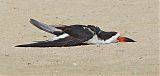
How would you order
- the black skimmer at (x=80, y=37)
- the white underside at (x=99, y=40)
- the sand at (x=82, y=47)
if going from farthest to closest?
the white underside at (x=99, y=40) < the black skimmer at (x=80, y=37) < the sand at (x=82, y=47)

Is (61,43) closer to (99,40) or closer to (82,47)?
(82,47)

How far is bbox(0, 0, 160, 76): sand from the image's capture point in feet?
25.9

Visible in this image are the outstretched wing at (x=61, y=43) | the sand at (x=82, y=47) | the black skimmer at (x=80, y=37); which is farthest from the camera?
the black skimmer at (x=80, y=37)

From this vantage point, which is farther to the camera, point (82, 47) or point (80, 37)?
point (80, 37)

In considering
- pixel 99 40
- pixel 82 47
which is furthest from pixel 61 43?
pixel 99 40

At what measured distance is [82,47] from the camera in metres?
9.59

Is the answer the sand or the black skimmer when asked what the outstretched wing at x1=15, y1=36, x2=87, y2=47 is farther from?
the sand

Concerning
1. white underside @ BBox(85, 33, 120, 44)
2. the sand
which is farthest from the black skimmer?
the sand

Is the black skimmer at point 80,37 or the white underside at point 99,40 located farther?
the white underside at point 99,40

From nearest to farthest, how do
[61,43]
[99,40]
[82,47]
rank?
[82,47]
[61,43]
[99,40]

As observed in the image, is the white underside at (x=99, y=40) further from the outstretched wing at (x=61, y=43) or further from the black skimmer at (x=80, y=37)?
the outstretched wing at (x=61, y=43)

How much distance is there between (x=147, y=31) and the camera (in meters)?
11.2

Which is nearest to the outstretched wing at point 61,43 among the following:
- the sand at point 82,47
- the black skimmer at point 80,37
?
the black skimmer at point 80,37

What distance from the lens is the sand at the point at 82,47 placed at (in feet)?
25.9
